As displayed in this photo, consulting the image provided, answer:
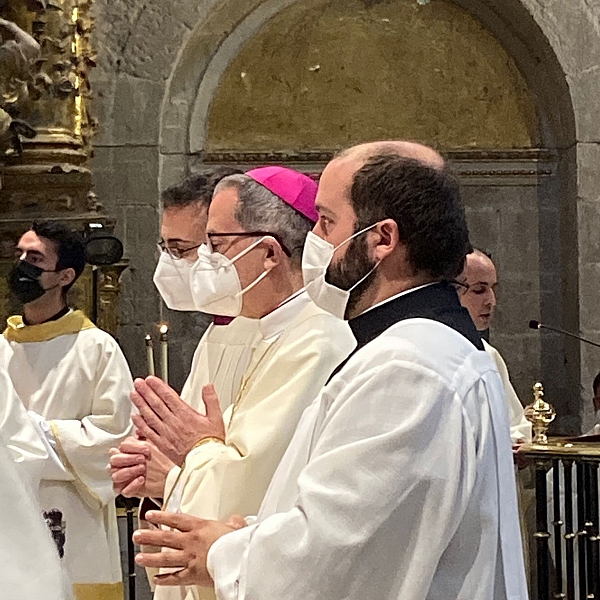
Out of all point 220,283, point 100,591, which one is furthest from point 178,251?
point 100,591

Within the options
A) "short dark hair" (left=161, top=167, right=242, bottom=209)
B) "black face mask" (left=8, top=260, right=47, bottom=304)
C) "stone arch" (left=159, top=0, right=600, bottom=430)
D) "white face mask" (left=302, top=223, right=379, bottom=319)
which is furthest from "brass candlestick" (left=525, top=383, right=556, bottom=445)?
"stone arch" (left=159, top=0, right=600, bottom=430)

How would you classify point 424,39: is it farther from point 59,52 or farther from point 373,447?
point 373,447

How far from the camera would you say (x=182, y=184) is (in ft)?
13.4

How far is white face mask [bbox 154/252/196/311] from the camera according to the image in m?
3.72

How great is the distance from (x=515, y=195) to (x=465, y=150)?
1.64 feet

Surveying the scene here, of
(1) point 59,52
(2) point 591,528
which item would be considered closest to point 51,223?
(1) point 59,52

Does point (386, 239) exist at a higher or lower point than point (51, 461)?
higher

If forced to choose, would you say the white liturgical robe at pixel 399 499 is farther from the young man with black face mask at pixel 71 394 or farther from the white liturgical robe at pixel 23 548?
the young man with black face mask at pixel 71 394

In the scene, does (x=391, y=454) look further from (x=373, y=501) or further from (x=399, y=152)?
(x=399, y=152)

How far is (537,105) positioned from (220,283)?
5601mm

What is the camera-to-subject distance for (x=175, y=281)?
3734mm

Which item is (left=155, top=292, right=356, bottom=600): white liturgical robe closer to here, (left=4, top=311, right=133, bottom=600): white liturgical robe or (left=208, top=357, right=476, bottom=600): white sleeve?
(left=208, top=357, right=476, bottom=600): white sleeve

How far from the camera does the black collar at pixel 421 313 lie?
2105mm

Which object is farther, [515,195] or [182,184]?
[515,195]
